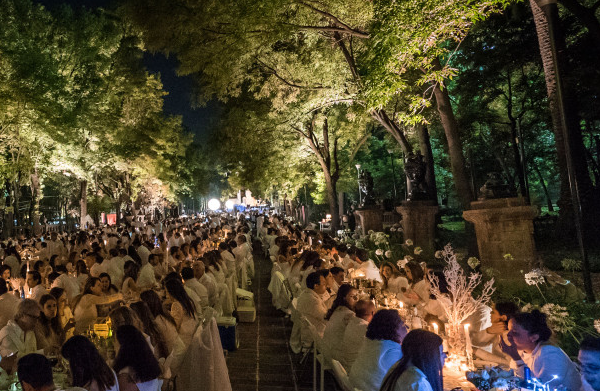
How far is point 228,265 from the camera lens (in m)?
11.4

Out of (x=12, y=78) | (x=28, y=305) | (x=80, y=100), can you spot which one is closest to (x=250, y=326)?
(x=28, y=305)

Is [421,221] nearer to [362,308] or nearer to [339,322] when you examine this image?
[339,322]

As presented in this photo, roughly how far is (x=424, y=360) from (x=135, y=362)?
246cm

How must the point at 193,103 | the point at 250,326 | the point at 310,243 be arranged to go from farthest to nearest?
1. the point at 193,103
2. the point at 310,243
3. the point at 250,326

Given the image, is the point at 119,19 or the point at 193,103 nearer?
the point at 193,103

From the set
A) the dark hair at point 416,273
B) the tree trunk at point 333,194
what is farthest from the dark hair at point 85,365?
the tree trunk at point 333,194

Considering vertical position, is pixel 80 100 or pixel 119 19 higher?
pixel 119 19

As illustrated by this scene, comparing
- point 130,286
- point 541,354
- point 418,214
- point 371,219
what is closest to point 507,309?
point 541,354

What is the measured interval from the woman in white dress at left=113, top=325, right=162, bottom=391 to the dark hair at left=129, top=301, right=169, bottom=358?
112cm

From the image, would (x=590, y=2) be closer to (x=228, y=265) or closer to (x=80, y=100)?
(x=228, y=265)

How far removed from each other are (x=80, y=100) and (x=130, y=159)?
7.73m

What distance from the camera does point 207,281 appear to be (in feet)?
27.1

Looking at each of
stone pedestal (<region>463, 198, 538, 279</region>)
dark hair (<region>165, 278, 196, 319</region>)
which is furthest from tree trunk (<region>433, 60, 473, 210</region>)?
dark hair (<region>165, 278, 196, 319</region>)

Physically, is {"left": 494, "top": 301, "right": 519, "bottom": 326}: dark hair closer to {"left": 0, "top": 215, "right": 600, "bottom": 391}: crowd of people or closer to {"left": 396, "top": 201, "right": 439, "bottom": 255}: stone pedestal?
{"left": 0, "top": 215, "right": 600, "bottom": 391}: crowd of people
